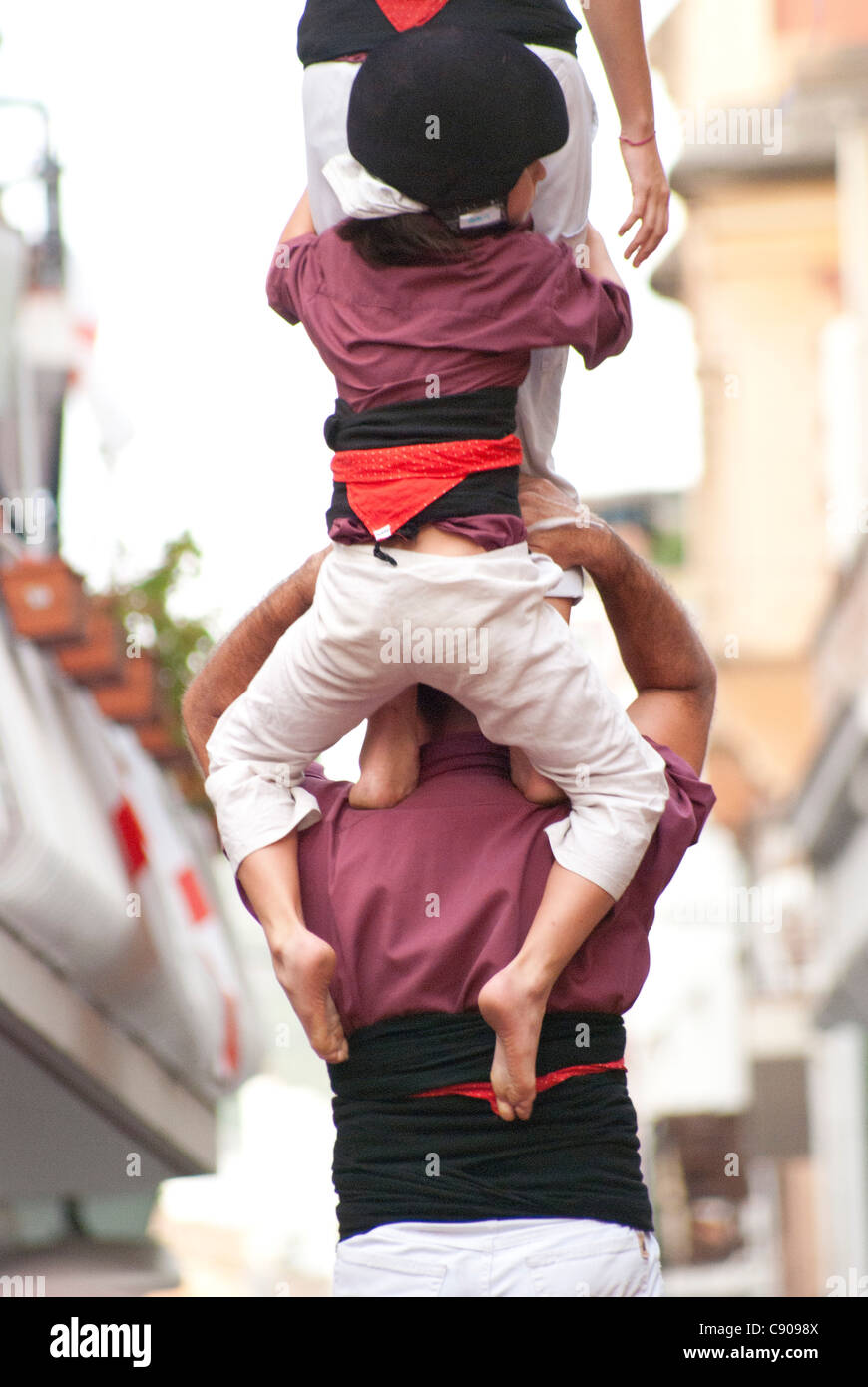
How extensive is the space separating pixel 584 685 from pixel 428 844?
330mm

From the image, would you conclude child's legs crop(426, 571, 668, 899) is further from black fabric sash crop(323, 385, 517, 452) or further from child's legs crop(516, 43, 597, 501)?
child's legs crop(516, 43, 597, 501)

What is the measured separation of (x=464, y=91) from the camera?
8.11 feet

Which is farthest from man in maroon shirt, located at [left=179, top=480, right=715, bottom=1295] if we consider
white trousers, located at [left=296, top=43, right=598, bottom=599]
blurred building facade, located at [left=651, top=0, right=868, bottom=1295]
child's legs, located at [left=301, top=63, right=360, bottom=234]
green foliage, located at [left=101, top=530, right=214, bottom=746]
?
blurred building facade, located at [left=651, top=0, right=868, bottom=1295]

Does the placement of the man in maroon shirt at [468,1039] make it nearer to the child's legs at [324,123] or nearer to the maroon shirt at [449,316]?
the maroon shirt at [449,316]

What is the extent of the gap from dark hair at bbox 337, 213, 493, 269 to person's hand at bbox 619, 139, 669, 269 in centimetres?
33

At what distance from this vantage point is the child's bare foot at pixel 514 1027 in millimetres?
2559

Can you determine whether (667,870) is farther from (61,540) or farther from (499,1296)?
(61,540)

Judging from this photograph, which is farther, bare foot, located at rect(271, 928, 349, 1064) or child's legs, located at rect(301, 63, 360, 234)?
child's legs, located at rect(301, 63, 360, 234)

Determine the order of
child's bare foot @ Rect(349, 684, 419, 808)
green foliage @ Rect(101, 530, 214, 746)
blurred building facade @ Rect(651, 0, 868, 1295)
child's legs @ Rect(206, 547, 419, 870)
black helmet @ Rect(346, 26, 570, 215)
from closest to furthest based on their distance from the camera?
black helmet @ Rect(346, 26, 570, 215)
child's legs @ Rect(206, 547, 419, 870)
child's bare foot @ Rect(349, 684, 419, 808)
green foliage @ Rect(101, 530, 214, 746)
blurred building facade @ Rect(651, 0, 868, 1295)

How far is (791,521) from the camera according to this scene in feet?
58.9

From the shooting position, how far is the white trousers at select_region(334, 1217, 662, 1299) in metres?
2.63

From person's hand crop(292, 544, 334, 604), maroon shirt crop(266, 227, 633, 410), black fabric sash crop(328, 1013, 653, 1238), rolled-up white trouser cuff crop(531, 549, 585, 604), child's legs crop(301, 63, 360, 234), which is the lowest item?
black fabric sash crop(328, 1013, 653, 1238)

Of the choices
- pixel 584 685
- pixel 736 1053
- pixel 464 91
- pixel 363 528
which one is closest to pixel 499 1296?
pixel 584 685
